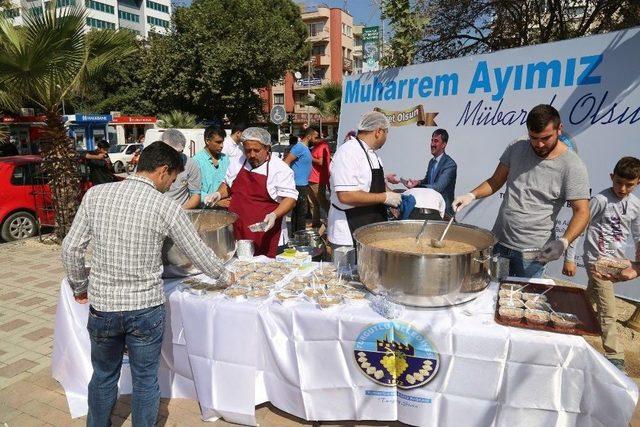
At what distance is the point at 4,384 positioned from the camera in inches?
110

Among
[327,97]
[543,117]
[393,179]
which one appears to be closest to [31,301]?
[393,179]

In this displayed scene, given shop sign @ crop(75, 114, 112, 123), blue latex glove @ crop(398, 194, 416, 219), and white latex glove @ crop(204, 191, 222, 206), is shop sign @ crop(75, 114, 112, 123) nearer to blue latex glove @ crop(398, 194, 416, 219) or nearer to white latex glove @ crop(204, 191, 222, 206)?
white latex glove @ crop(204, 191, 222, 206)

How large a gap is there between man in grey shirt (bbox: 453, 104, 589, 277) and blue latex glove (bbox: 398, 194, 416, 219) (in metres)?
0.27

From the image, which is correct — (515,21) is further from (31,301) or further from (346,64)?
(346,64)

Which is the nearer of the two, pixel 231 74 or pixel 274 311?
pixel 274 311

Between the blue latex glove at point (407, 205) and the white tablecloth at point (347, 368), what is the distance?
0.71 meters

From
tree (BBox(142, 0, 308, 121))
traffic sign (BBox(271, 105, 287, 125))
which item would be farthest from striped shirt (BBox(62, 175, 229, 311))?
tree (BBox(142, 0, 308, 121))

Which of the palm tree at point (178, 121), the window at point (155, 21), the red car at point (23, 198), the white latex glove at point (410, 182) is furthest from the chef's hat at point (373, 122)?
the window at point (155, 21)

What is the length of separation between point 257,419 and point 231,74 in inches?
830

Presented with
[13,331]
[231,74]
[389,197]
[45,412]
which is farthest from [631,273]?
[231,74]

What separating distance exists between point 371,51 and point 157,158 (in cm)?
480

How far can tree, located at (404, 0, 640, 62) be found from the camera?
795 cm

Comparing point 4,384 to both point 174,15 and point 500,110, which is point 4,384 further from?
point 174,15

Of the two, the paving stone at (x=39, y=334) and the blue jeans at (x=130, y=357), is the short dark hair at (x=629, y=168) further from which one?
the paving stone at (x=39, y=334)
